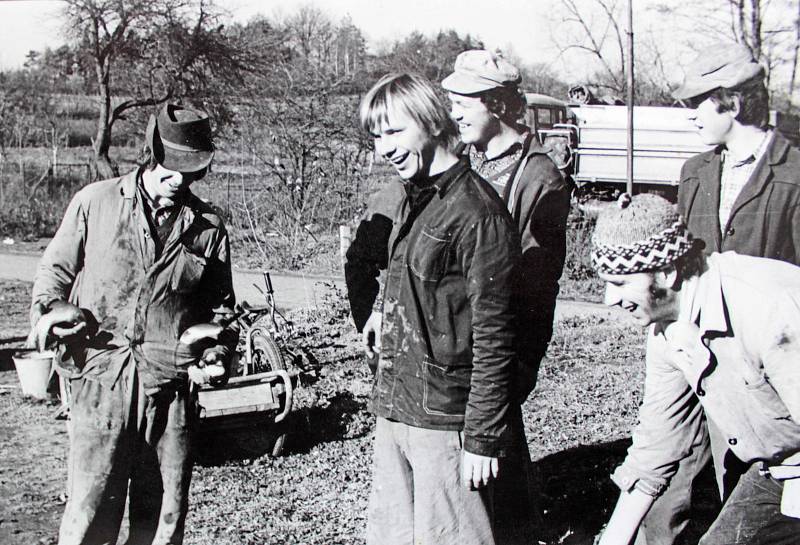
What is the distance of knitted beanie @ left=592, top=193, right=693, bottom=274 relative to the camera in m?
2.13

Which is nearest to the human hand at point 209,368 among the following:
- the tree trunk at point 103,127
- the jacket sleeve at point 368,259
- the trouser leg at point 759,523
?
the jacket sleeve at point 368,259

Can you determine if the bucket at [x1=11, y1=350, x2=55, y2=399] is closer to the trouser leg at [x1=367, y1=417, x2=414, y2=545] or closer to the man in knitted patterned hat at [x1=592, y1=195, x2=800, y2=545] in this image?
the trouser leg at [x1=367, y1=417, x2=414, y2=545]

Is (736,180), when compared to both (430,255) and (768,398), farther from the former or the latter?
(430,255)

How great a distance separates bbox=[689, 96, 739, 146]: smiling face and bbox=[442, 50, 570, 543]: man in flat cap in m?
0.57

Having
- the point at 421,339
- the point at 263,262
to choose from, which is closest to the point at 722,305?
the point at 421,339

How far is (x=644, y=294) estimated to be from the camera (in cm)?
223

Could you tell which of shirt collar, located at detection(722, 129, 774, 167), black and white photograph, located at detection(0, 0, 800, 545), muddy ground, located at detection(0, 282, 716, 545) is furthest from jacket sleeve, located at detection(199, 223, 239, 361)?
shirt collar, located at detection(722, 129, 774, 167)

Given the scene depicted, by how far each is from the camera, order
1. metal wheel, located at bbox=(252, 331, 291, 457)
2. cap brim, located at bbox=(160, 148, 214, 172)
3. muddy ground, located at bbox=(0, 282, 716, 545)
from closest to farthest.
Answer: cap brim, located at bbox=(160, 148, 214, 172) → muddy ground, located at bbox=(0, 282, 716, 545) → metal wheel, located at bbox=(252, 331, 291, 457)

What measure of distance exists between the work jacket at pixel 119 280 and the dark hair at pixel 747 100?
198 cm

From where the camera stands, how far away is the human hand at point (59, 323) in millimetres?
2725

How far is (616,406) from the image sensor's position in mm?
5711

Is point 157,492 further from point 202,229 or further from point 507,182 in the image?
point 507,182

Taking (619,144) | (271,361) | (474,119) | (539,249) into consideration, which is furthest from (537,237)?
(619,144)

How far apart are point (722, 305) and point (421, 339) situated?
867 mm
